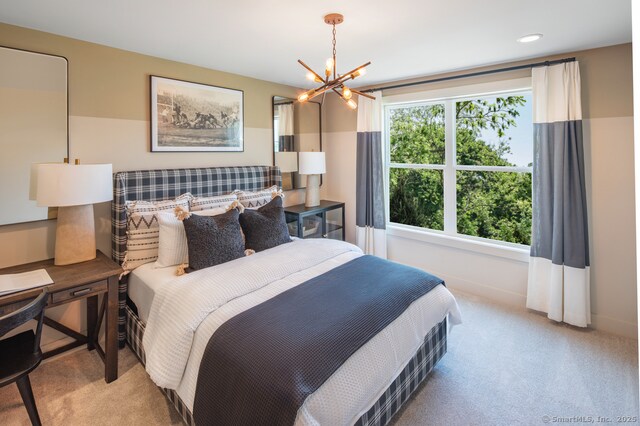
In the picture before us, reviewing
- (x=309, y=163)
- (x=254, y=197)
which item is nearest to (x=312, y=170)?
(x=309, y=163)

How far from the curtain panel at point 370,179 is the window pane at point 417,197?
285mm

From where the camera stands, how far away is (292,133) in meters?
4.23

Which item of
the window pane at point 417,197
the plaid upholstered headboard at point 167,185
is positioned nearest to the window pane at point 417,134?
the window pane at point 417,197

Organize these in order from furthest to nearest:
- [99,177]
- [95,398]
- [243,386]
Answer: [99,177] → [95,398] → [243,386]

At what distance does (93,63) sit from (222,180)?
139 centimetres

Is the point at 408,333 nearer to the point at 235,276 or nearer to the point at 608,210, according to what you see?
the point at 235,276

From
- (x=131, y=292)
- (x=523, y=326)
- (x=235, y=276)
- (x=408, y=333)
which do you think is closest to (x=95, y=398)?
(x=131, y=292)

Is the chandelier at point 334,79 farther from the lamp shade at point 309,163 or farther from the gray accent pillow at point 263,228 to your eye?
the lamp shade at point 309,163

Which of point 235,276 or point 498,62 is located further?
point 498,62

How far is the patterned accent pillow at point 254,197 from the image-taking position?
132 inches

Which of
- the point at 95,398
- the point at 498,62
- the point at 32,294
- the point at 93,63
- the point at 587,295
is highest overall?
the point at 498,62

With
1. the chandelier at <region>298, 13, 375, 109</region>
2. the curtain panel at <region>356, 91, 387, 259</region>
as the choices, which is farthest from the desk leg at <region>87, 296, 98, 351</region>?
the curtain panel at <region>356, 91, 387, 259</region>

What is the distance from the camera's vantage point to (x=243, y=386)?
143 centimetres

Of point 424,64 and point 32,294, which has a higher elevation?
point 424,64
